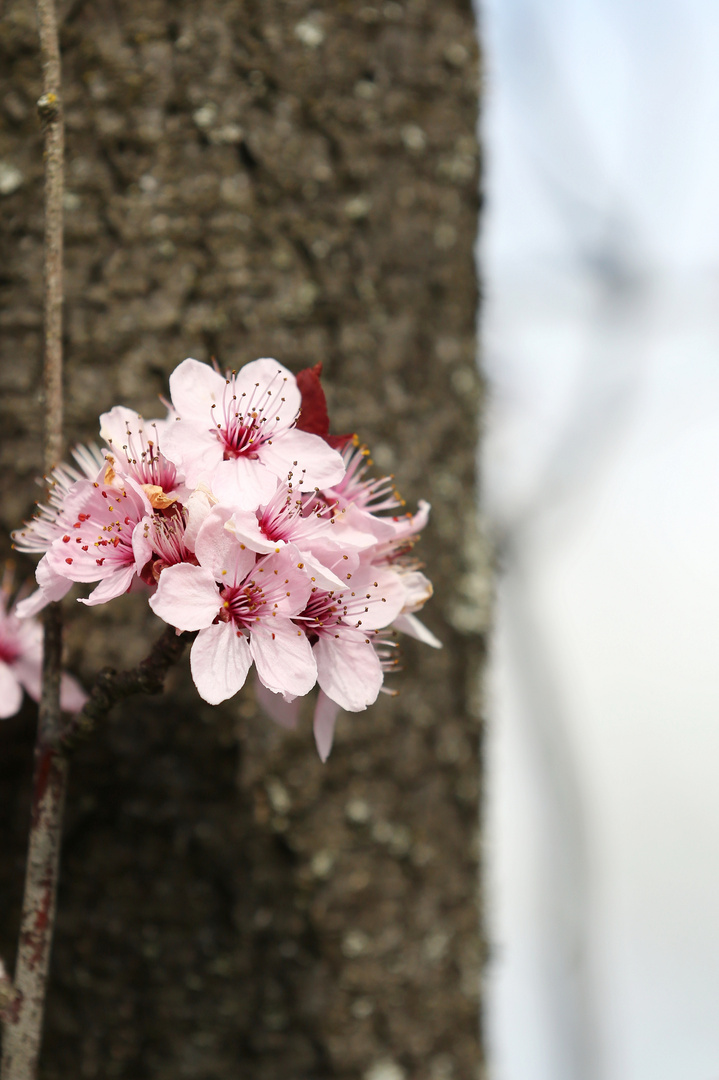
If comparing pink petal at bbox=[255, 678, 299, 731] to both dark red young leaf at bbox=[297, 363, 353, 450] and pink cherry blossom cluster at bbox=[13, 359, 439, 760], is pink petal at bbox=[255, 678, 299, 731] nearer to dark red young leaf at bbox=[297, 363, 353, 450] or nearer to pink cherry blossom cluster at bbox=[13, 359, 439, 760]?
pink cherry blossom cluster at bbox=[13, 359, 439, 760]

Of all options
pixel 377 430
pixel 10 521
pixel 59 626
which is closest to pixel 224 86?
pixel 377 430

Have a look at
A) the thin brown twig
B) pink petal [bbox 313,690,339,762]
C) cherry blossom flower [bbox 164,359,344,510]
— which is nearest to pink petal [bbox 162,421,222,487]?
cherry blossom flower [bbox 164,359,344,510]

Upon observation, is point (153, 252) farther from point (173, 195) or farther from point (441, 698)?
point (441, 698)

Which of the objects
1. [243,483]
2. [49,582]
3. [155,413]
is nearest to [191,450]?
[243,483]

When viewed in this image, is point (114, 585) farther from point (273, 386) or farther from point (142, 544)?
point (273, 386)

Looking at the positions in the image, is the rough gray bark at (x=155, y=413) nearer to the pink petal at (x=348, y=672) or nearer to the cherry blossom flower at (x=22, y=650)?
the cherry blossom flower at (x=22, y=650)
